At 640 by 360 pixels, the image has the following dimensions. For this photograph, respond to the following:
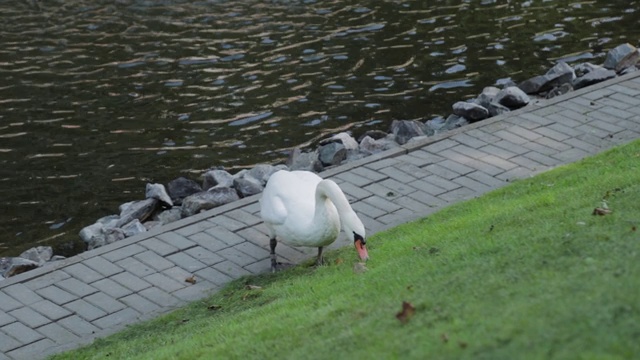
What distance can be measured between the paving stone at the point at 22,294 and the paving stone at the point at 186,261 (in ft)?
4.09

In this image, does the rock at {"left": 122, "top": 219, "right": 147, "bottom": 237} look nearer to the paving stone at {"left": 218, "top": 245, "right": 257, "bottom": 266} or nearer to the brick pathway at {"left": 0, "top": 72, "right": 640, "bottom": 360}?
the brick pathway at {"left": 0, "top": 72, "right": 640, "bottom": 360}

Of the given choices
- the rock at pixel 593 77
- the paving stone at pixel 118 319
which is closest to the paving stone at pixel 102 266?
Answer: the paving stone at pixel 118 319

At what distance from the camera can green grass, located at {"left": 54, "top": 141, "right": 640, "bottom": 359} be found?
4.84 meters

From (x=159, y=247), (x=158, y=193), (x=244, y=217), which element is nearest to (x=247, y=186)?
(x=158, y=193)

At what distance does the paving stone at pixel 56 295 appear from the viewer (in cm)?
847

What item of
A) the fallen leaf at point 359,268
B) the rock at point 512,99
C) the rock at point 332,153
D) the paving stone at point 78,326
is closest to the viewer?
the fallen leaf at point 359,268

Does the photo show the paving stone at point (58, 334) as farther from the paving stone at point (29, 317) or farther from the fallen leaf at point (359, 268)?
the fallen leaf at point (359, 268)

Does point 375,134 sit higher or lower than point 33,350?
lower

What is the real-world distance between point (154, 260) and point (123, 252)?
393 millimetres

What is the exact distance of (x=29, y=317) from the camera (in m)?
8.20

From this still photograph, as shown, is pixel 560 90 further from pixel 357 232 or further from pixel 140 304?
pixel 140 304

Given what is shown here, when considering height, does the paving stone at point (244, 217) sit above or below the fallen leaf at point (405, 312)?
below

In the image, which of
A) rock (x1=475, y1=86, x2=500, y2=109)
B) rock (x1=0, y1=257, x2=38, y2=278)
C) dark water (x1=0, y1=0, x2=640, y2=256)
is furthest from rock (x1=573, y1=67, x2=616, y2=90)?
rock (x1=0, y1=257, x2=38, y2=278)

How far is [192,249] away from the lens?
930 centimetres
